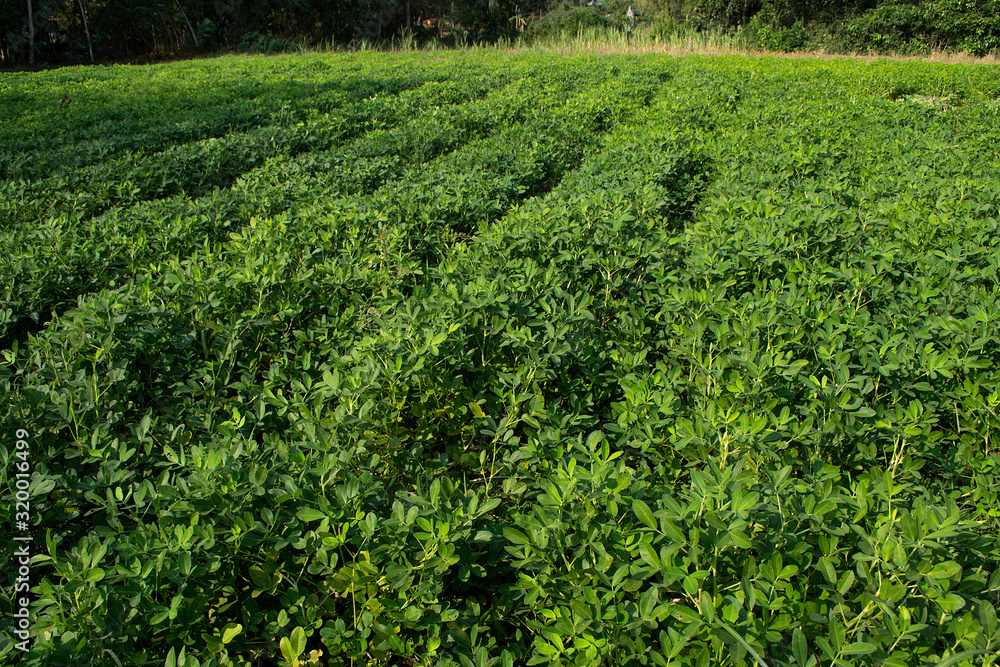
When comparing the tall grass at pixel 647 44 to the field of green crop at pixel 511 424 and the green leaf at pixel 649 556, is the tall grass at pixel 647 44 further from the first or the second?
the green leaf at pixel 649 556

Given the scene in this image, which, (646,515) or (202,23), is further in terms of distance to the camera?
(202,23)

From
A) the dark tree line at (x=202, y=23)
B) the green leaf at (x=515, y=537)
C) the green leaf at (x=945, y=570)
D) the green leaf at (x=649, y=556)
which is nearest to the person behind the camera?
the green leaf at (x=945, y=570)

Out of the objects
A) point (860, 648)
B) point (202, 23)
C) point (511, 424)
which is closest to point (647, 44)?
point (202, 23)

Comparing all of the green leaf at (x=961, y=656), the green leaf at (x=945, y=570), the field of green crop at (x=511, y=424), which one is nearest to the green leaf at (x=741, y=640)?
the field of green crop at (x=511, y=424)

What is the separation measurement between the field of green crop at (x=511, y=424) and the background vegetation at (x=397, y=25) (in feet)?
85.8

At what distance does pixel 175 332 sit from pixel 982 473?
345cm

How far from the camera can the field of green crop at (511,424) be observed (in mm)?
1410

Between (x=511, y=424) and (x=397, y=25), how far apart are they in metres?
46.4

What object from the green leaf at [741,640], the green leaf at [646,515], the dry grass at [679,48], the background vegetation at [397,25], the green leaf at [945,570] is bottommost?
the green leaf at [741,640]

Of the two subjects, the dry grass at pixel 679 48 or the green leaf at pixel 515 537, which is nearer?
the green leaf at pixel 515 537

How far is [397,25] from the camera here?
4134 cm

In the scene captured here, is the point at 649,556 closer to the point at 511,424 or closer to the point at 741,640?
the point at 741,640

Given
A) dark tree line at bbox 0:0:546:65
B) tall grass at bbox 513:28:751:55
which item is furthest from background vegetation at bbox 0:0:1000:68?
tall grass at bbox 513:28:751:55

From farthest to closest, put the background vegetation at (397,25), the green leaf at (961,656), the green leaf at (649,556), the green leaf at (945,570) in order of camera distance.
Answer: the background vegetation at (397,25)
the green leaf at (649,556)
the green leaf at (945,570)
the green leaf at (961,656)
